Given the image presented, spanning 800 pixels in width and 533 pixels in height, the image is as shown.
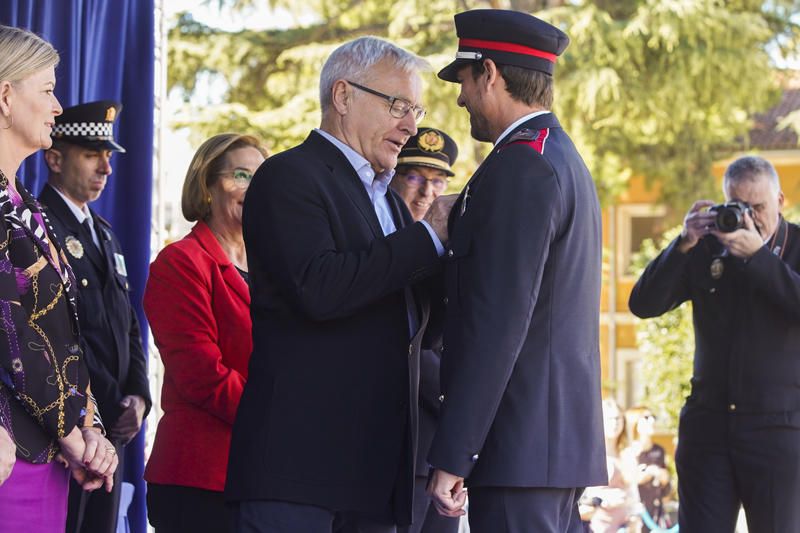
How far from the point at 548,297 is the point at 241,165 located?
1.54m

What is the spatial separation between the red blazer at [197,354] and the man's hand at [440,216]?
0.98 metres

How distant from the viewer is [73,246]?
4.32 metres

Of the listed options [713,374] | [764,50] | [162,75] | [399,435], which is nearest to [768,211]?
[713,374]

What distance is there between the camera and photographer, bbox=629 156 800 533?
14.8ft

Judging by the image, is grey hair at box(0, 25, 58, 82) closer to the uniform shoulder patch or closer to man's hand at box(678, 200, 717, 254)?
the uniform shoulder patch

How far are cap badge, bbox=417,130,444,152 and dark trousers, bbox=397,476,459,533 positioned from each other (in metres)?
1.52

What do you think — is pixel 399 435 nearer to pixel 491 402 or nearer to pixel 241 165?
pixel 491 402

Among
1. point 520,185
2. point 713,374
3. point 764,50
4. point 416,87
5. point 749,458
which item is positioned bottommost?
point 749,458

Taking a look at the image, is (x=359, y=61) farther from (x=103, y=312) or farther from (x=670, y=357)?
(x=670, y=357)

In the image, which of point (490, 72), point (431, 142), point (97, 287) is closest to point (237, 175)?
point (97, 287)

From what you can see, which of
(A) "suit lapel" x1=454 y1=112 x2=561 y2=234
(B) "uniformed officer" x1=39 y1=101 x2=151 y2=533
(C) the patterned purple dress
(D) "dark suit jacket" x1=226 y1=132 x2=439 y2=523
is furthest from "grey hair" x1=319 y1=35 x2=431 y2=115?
(B) "uniformed officer" x1=39 y1=101 x2=151 y2=533

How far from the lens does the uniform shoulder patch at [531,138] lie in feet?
9.09

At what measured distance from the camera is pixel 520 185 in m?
2.70

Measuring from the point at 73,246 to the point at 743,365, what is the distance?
8.28ft
